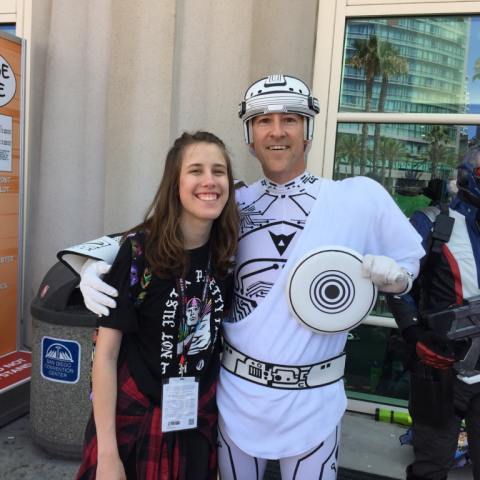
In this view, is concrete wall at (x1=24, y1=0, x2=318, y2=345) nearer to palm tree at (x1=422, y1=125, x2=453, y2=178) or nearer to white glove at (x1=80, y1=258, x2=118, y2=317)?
palm tree at (x1=422, y1=125, x2=453, y2=178)

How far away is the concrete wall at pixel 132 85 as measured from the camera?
376cm

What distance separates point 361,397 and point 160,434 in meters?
2.75

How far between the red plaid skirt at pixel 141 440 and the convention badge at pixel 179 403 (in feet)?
0.10

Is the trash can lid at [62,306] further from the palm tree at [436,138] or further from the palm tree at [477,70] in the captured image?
the palm tree at [477,70]

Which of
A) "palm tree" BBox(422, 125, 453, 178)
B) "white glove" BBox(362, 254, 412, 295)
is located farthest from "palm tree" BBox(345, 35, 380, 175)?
"white glove" BBox(362, 254, 412, 295)

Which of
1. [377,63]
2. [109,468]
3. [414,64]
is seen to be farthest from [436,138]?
[109,468]

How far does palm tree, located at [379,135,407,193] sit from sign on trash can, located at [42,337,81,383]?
8.62 ft

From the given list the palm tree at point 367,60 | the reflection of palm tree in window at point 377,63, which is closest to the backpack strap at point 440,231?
the reflection of palm tree in window at point 377,63

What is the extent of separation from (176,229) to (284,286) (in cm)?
42

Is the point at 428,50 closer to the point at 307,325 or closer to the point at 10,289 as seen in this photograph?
the point at 307,325

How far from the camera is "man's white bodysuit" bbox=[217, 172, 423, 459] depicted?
1649mm

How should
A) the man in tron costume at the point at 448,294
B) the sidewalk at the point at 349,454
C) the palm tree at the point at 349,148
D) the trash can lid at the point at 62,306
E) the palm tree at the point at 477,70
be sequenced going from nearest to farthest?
the man in tron costume at the point at 448,294 < the trash can lid at the point at 62,306 < the sidewalk at the point at 349,454 < the palm tree at the point at 477,70 < the palm tree at the point at 349,148

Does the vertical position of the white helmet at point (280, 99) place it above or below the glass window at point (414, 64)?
below

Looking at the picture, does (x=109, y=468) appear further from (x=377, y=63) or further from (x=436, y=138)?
(x=377, y=63)
